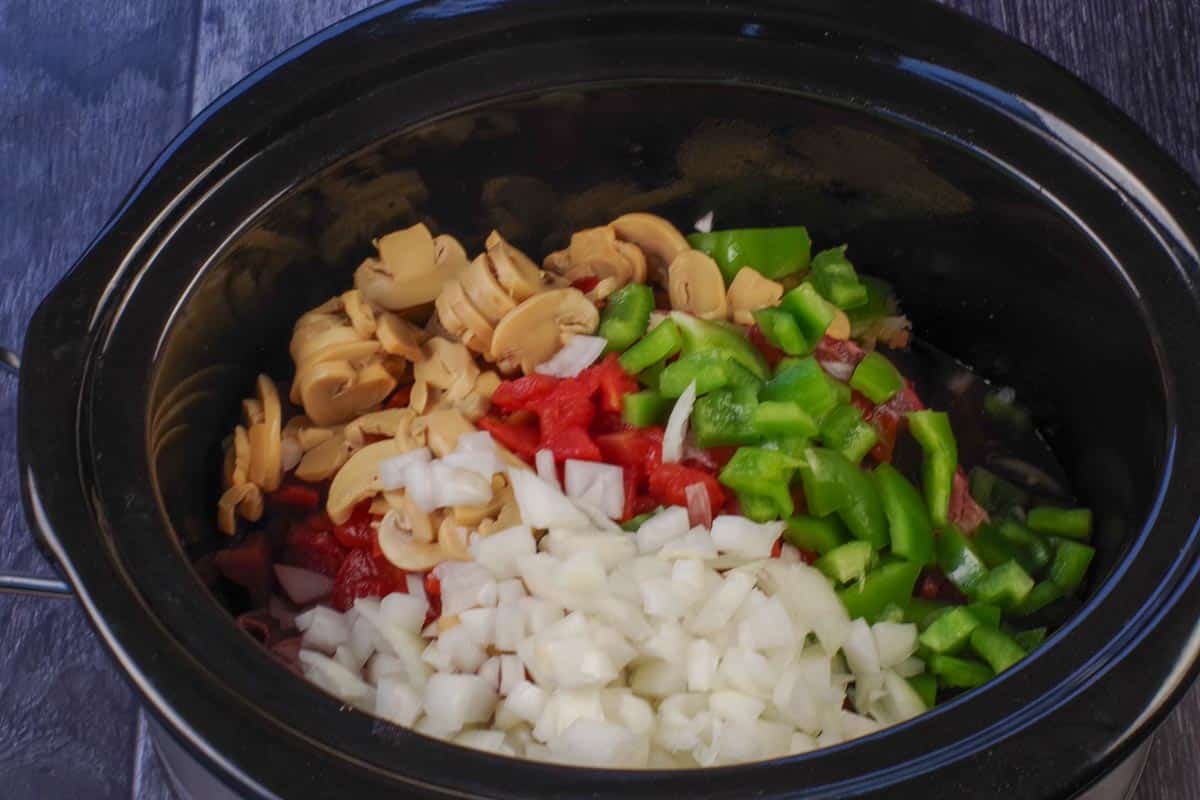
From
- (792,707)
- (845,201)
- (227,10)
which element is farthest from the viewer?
(227,10)

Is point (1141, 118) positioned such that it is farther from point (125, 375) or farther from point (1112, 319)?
point (125, 375)

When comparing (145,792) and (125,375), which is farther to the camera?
(145,792)

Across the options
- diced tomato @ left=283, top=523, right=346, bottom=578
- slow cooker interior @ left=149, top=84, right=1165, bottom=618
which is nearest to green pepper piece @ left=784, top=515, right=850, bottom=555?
slow cooker interior @ left=149, top=84, right=1165, bottom=618

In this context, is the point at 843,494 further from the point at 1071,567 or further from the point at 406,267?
Answer: the point at 406,267

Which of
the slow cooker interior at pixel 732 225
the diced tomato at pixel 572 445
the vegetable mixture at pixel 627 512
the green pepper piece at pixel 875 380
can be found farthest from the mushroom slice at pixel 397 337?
the green pepper piece at pixel 875 380

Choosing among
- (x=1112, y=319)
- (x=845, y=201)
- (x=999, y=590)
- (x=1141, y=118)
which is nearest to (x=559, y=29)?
(x=845, y=201)

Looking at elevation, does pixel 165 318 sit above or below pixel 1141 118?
below

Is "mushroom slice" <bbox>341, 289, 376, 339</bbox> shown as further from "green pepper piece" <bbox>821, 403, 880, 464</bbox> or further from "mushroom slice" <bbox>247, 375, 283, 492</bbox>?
"green pepper piece" <bbox>821, 403, 880, 464</bbox>
